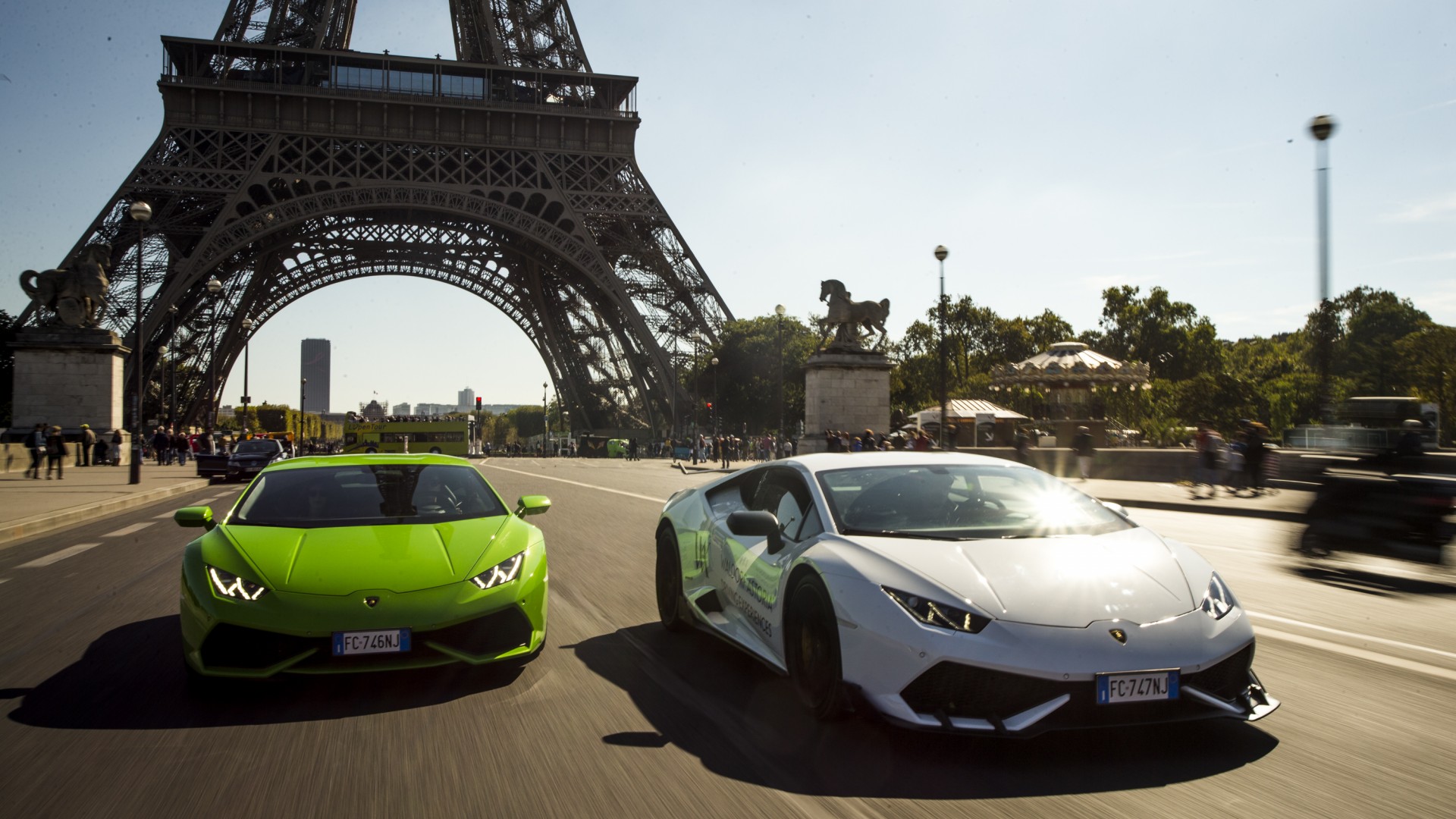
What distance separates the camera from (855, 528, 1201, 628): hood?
154 inches

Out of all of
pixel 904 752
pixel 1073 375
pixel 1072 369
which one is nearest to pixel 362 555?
pixel 904 752

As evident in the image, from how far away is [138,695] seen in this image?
5121 millimetres

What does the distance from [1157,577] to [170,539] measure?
12883 millimetres

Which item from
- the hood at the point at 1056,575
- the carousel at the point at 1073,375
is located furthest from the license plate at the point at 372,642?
the carousel at the point at 1073,375

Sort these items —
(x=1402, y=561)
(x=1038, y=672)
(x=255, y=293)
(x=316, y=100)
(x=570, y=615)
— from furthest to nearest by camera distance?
(x=255, y=293), (x=316, y=100), (x=1402, y=561), (x=570, y=615), (x=1038, y=672)

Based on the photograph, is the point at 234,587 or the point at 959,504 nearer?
the point at 234,587

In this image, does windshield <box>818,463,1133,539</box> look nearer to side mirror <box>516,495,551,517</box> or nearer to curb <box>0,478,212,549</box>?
side mirror <box>516,495,551,517</box>

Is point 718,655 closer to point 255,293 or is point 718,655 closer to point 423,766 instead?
point 423,766

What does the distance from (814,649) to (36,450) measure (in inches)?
1169

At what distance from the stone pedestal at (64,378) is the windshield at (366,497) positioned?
36.5 m

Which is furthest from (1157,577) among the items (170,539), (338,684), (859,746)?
(170,539)

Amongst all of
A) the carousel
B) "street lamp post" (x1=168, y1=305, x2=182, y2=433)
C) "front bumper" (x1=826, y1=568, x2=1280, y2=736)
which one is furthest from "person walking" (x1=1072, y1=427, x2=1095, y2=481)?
"street lamp post" (x1=168, y1=305, x2=182, y2=433)

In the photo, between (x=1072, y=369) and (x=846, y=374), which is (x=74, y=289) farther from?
(x=1072, y=369)

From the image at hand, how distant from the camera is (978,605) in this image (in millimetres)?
3896
